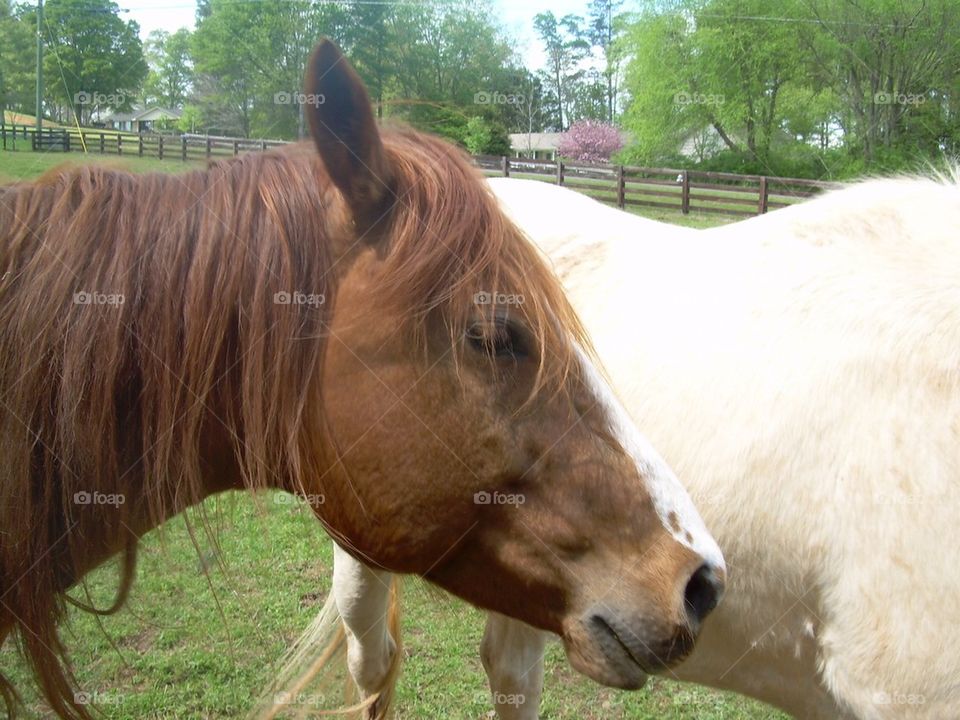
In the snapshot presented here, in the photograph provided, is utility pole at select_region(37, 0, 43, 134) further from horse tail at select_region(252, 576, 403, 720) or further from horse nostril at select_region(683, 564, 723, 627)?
horse nostril at select_region(683, 564, 723, 627)

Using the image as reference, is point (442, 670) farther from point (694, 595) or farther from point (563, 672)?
point (694, 595)

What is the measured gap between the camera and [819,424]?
194cm

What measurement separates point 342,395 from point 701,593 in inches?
31.9

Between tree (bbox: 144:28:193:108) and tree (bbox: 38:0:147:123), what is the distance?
13.7 inches

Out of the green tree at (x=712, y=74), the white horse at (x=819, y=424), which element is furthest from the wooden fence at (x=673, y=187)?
the white horse at (x=819, y=424)

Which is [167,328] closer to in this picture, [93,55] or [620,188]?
[93,55]

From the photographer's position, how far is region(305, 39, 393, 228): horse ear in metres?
1.24

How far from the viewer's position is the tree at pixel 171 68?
3221mm

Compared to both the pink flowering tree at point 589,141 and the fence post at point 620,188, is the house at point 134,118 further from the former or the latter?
the fence post at point 620,188

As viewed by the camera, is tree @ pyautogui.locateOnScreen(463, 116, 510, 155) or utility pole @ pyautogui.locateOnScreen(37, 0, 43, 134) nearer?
tree @ pyautogui.locateOnScreen(463, 116, 510, 155)

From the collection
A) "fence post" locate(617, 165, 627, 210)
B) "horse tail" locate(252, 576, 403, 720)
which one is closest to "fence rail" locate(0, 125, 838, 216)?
"fence post" locate(617, 165, 627, 210)

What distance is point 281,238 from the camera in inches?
54.4

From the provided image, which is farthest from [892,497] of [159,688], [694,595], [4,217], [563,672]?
[159,688]

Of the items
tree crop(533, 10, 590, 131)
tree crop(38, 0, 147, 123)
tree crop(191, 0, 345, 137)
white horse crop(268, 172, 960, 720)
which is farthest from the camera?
tree crop(533, 10, 590, 131)
